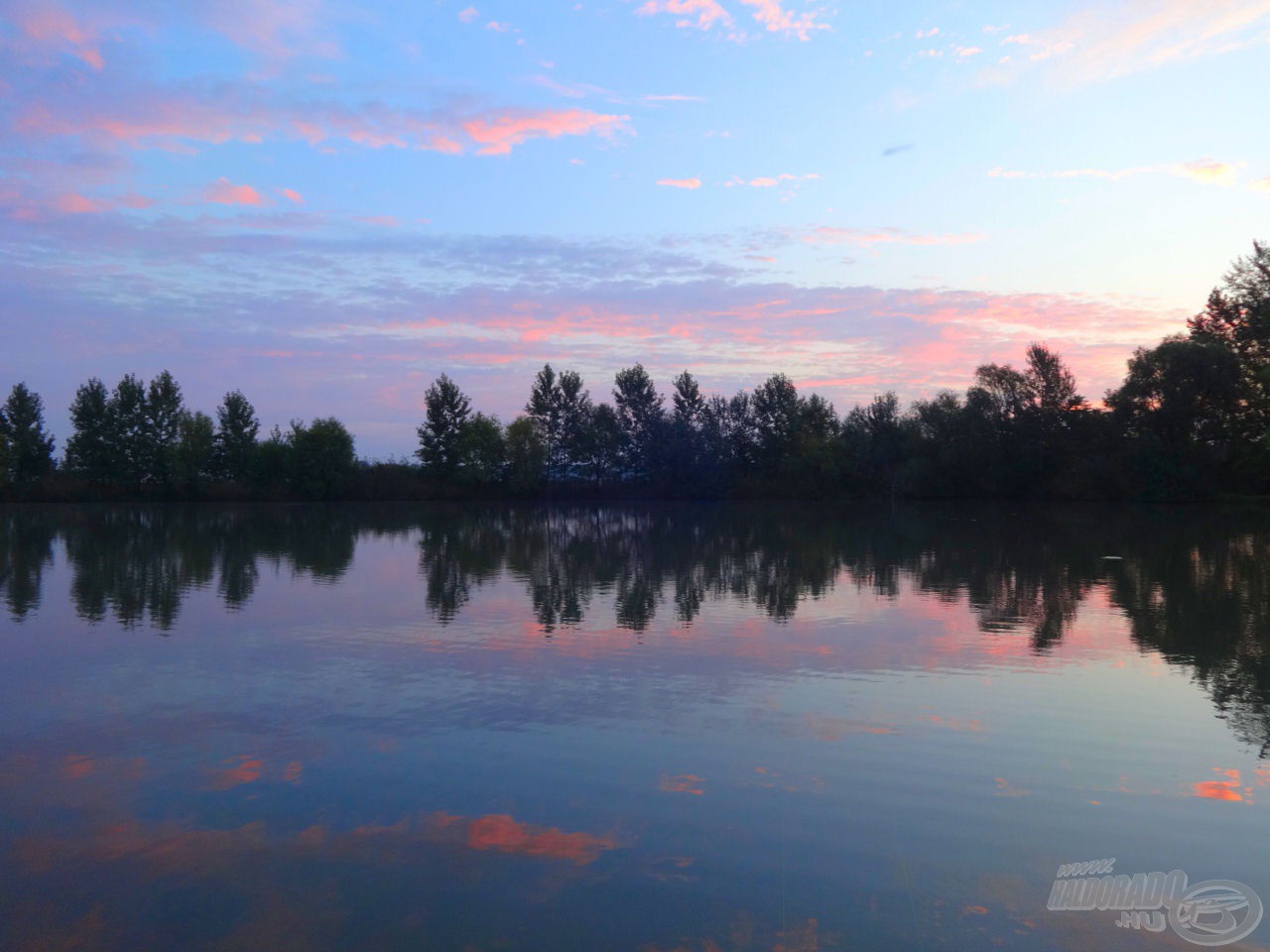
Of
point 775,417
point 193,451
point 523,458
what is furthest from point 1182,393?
point 193,451

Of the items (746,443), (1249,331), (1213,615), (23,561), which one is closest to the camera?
(1213,615)

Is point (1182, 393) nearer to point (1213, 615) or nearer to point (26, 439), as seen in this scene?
point (1213, 615)

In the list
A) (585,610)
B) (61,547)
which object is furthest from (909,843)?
(61,547)

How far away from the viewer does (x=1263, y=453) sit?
54250 mm

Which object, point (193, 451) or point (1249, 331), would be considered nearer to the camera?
point (1249, 331)

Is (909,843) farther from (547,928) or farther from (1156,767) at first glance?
(1156,767)

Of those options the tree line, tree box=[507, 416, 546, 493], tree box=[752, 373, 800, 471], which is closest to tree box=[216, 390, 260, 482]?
the tree line

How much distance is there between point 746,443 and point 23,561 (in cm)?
6625

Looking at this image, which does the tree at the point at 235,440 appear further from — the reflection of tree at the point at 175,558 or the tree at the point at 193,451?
the reflection of tree at the point at 175,558

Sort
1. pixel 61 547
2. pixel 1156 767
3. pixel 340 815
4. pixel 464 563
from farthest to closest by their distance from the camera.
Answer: pixel 61 547 < pixel 464 563 < pixel 1156 767 < pixel 340 815

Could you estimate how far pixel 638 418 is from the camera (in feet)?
279

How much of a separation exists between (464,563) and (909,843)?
18.4 meters

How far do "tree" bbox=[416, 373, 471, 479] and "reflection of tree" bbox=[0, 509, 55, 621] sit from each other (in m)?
39.6

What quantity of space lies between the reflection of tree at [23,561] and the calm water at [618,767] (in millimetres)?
1049
